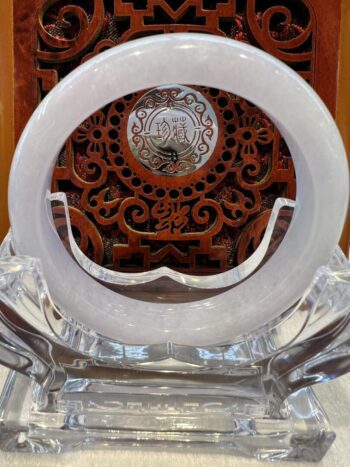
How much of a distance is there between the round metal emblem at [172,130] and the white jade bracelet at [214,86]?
470 mm

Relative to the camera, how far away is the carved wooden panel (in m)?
0.94

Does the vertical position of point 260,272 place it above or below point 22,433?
above

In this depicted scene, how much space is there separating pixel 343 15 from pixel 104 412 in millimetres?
800

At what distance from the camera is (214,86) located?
45 centimetres

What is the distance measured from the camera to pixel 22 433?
457mm

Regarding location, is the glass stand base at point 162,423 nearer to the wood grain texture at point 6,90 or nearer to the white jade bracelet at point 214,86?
the white jade bracelet at point 214,86

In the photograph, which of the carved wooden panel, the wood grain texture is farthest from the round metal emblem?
the wood grain texture

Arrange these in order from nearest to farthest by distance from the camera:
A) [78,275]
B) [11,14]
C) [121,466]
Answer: [121,466] < [78,275] < [11,14]

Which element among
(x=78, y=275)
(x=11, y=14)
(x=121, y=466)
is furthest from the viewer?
(x=11, y=14)

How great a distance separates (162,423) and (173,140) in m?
0.62

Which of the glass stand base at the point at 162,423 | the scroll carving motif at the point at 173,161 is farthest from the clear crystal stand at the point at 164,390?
the scroll carving motif at the point at 173,161

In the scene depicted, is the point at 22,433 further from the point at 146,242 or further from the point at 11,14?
the point at 11,14

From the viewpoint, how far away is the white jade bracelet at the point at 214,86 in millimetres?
434

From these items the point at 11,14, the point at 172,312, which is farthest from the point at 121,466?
the point at 11,14
